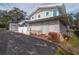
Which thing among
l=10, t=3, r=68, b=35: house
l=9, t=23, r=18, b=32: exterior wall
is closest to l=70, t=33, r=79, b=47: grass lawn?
l=10, t=3, r=68, b=35: house

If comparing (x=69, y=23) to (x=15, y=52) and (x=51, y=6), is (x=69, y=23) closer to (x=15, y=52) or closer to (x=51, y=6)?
(x=51, y=6)

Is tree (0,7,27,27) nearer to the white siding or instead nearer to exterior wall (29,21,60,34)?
exterior wall (29,21,60,34)

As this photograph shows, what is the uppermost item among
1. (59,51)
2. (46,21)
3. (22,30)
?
(46,21)

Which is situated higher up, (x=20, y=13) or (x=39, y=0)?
(x=39, y=0)

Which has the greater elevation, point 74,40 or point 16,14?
point 16,14

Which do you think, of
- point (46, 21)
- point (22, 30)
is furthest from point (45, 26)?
point (22, 30)

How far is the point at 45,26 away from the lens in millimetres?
2338

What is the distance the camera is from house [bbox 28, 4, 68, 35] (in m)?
2.33

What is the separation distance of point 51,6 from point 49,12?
76 mm

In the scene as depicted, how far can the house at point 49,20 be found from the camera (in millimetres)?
2328

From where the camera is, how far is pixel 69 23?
235 cm

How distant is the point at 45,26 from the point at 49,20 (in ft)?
0.29

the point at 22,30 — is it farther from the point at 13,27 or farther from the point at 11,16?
the point at 11,16
